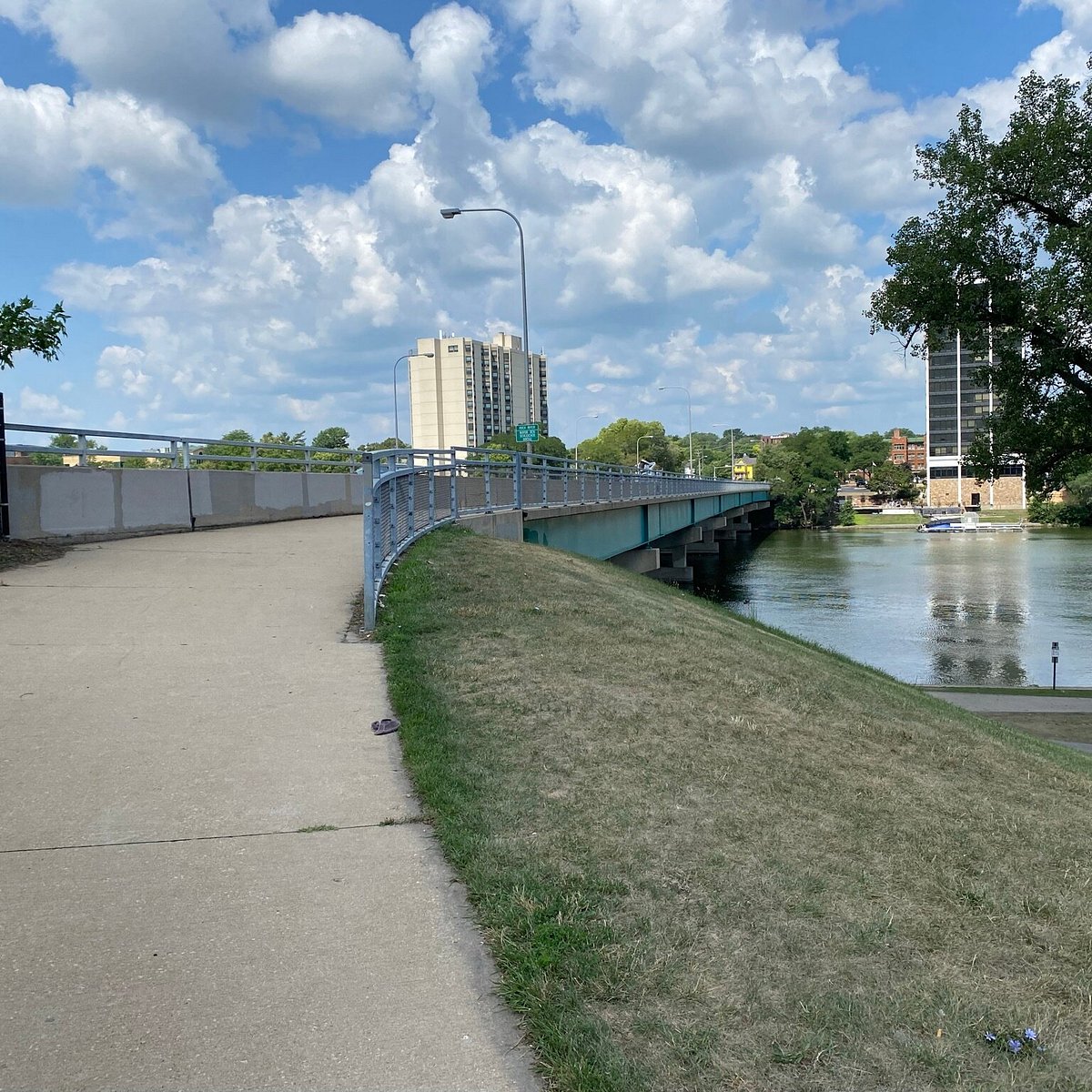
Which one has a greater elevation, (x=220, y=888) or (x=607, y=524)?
(x=607, y=524)

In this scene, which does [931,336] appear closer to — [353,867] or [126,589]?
[126,589]

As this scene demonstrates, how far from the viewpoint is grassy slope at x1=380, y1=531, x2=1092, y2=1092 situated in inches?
120

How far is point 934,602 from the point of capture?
43.6 m

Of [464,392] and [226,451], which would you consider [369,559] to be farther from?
[464,392]

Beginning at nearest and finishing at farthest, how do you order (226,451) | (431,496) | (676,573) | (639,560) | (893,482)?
(431,496) → (639,560) → (676,573) → (226,451) → (893,482)

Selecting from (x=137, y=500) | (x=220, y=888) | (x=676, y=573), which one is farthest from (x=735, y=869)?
(x=676, y=573)

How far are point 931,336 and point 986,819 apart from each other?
54.3 ft

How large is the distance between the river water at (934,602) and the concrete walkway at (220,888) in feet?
71.3

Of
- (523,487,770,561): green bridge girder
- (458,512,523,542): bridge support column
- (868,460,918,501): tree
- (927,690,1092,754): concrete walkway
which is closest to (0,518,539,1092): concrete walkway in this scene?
(458,512,523,542): bridge support column

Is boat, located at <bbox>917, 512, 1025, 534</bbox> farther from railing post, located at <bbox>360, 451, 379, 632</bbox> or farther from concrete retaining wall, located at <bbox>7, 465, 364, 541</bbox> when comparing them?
railing post, located at <bbox>360, 451, 379, 632</bbox>

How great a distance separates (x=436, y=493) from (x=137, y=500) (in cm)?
506

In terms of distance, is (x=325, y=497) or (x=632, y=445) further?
(x=632, y=445)

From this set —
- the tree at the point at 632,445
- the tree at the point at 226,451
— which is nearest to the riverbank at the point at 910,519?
the tree at the point at 632,445

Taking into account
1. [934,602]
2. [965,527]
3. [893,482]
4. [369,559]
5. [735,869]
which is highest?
[893,482]
